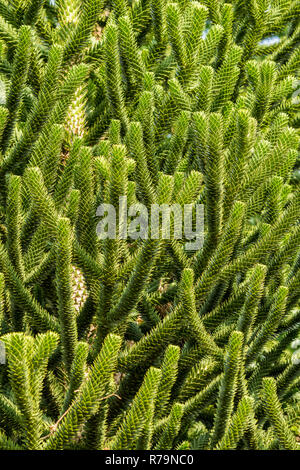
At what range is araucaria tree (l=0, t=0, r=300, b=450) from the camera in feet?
7.22

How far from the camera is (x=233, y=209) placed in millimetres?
2375

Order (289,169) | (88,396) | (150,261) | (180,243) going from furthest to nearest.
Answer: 1. (289,169)
2. (180,243)
3. (150,261)
4. (88,396)

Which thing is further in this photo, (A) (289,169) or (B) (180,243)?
(A) (289,169)

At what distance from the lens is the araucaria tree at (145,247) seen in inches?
86.6

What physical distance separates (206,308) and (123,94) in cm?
124

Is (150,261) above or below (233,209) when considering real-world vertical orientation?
below

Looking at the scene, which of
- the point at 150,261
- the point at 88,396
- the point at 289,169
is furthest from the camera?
the point at 289,169

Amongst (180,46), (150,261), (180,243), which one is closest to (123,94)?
(180,46)

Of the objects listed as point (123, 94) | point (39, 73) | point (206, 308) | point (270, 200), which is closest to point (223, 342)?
point (206, 308)

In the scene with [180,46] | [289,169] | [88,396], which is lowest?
[88,396]

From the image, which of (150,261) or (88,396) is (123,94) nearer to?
(150,261)

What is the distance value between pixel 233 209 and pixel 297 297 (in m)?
0.59

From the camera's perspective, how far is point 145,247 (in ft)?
7.27

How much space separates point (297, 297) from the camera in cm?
262
